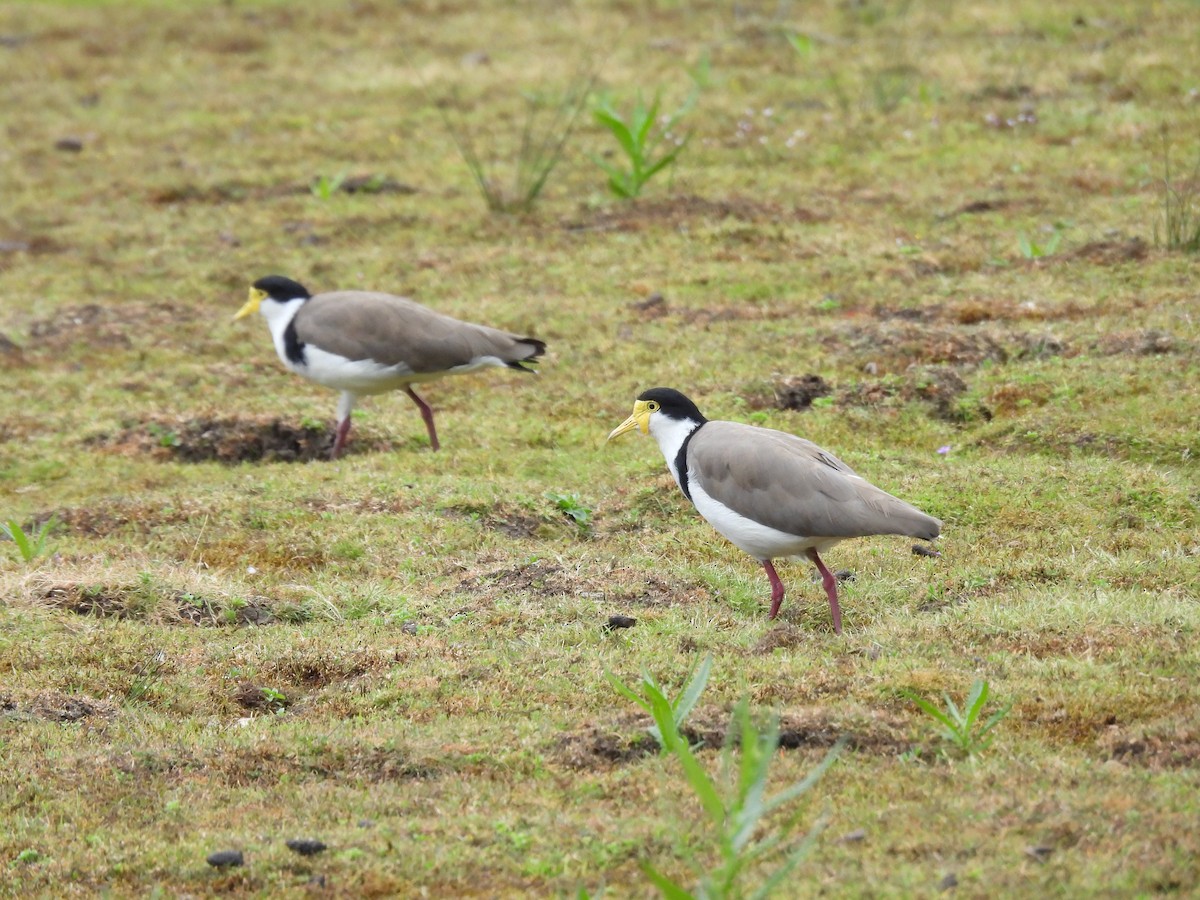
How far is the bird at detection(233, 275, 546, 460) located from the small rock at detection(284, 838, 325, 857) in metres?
5.29

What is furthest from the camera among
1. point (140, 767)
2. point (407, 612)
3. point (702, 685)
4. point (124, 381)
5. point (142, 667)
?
point (124, 381)

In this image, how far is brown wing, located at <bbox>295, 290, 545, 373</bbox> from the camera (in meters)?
10.2

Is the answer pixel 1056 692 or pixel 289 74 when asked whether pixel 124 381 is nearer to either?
pixel 1056 692

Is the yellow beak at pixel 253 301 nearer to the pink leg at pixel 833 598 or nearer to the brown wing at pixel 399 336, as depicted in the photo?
the brown wing at pixel 399 336

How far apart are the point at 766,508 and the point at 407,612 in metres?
1.85

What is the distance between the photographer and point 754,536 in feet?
23.1

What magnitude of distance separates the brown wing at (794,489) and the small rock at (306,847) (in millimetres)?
2699

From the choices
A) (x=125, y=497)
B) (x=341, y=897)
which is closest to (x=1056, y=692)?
(x=341, y=897)

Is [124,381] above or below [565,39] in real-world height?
below

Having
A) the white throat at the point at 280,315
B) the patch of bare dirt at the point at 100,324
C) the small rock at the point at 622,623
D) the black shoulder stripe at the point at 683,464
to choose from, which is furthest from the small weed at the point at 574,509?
the patch of bare dirt at the point at 100,324

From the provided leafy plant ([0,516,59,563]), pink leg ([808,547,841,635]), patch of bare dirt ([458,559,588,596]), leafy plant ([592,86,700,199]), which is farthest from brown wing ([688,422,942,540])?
leafy plant ([592,86,700,199])

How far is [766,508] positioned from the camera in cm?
693

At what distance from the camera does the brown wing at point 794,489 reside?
21.9ft

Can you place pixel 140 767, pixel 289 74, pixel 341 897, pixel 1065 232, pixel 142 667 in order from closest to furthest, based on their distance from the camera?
pixel 341 897 < pixel 140 767 < pixel 142 667 < pixel 1065 232 < pixel 289 74
